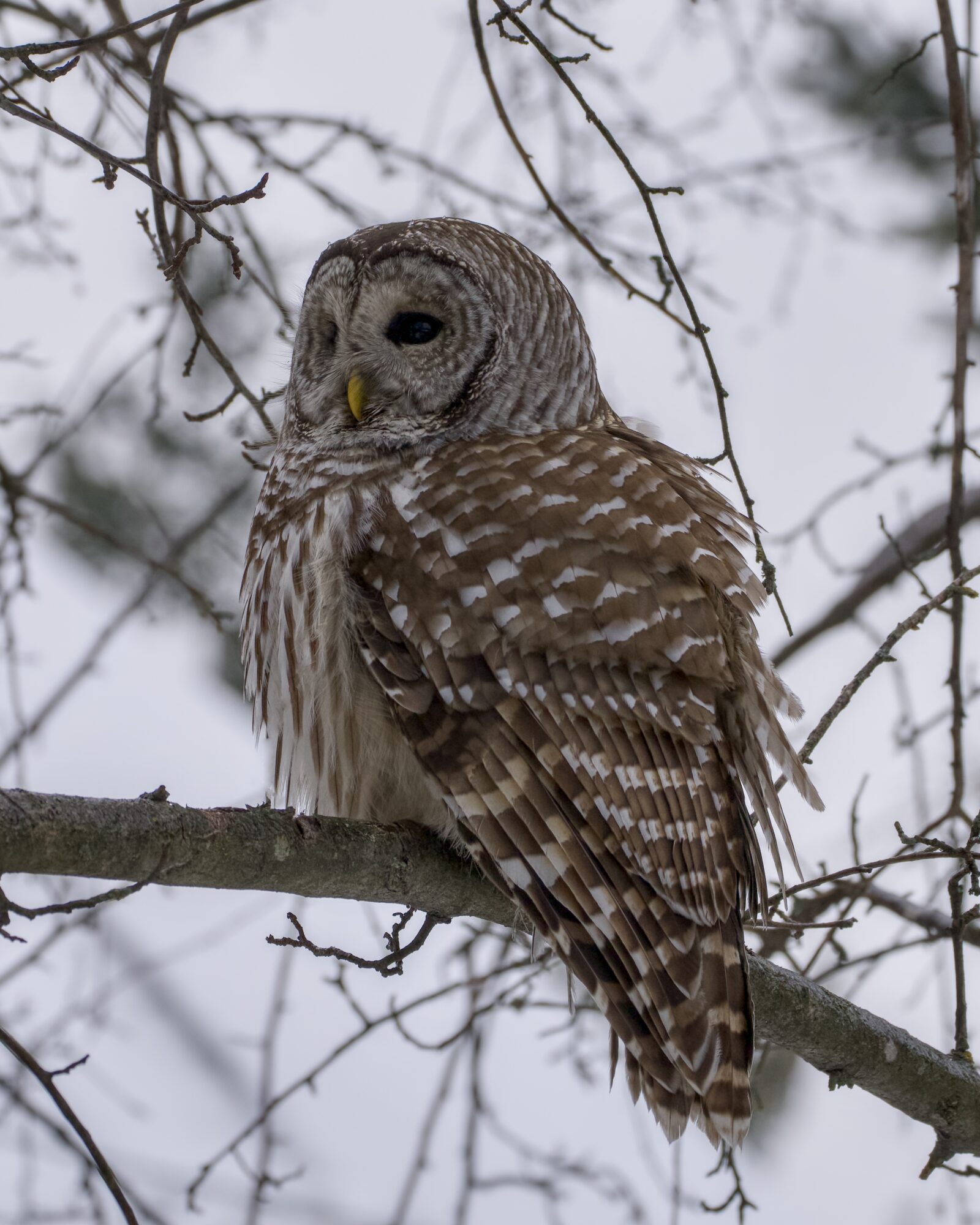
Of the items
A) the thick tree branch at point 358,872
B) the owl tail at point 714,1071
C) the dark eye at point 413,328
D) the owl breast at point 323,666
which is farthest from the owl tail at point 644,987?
the dark eye at point 413,328

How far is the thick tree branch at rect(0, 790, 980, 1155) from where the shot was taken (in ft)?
6.74

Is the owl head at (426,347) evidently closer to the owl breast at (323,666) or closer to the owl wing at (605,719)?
the owl breast at (323,666)

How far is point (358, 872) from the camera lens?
8.16ft

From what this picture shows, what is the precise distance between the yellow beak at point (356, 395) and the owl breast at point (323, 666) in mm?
158

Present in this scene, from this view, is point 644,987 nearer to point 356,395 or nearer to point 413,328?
point 356,395

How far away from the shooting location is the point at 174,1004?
636 cm

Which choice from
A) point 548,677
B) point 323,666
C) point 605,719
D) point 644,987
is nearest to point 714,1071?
point 644,987

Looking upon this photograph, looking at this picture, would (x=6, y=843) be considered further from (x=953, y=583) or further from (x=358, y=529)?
(x=953, y=583)

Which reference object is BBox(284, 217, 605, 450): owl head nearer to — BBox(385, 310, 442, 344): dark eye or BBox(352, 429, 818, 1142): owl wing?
BBox(385, 310, 442, 344): dark eye

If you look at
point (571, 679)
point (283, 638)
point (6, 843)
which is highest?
point (283, 638)

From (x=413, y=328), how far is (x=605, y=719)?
1.22 meters

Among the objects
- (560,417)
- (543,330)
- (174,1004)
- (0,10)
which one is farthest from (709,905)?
(174,1004)

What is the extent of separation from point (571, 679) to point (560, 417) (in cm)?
96

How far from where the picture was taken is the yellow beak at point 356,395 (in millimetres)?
3346
